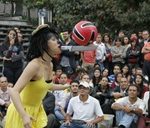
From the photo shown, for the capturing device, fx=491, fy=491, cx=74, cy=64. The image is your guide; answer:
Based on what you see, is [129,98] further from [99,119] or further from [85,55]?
[85,55]

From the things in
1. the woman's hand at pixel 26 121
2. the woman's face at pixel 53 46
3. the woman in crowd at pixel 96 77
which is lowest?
the woman in crowd at pixel 96 77

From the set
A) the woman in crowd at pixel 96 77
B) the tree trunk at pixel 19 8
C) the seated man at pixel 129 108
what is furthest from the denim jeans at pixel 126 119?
the tree trunk at pixel 19 8

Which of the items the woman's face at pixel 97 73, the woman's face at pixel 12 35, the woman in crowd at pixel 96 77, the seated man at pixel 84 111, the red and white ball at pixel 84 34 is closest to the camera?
the seated man at pixel 84 111

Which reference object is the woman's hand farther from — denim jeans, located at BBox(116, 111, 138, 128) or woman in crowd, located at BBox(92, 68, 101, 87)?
woman in crowd, located at BBox(92, 68, 101, 87)

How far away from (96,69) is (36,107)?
6.33 metres

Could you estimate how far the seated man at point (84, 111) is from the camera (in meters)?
8.25

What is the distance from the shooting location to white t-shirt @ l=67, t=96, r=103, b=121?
8.33m

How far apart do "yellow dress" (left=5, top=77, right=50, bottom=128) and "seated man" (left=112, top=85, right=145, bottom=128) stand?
150 inches

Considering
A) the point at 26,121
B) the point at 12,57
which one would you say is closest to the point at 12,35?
the point at 12,57

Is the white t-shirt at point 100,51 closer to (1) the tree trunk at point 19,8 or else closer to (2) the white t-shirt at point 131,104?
(2) the white t-shirt at point 131,104

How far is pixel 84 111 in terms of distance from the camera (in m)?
8.38

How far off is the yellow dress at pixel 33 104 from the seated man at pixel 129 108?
3.80 m

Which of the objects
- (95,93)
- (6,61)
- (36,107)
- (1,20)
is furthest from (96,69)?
(1,20)

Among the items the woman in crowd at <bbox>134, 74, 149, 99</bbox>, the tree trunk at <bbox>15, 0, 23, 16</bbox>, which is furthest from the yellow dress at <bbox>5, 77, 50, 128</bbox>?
the tree trunk at <bbox>15, 0, 23, 16</bbox>
